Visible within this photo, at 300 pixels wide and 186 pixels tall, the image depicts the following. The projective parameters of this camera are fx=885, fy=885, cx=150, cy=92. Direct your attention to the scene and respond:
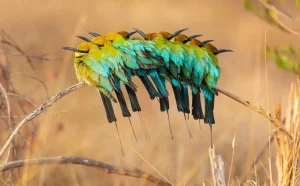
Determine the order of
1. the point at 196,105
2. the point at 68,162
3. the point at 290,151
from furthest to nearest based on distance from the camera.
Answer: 1. the point at 290,151
2. the point at 68,162
3. the point at 196,105

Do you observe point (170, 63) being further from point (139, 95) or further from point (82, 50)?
point (139, 95)

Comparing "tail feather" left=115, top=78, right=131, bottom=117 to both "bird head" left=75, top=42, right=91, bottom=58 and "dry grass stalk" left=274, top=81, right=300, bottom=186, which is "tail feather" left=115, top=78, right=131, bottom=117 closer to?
"bird head" left=75, top=42, right=91, bottom=58

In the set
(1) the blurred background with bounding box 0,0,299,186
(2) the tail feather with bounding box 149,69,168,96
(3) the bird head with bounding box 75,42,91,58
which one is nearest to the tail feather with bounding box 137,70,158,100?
(2) the tail feather with bounding box 149,69,168,96

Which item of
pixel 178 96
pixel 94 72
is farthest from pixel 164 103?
pixel 94 72

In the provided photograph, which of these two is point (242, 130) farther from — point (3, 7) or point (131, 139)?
point (3, 7)

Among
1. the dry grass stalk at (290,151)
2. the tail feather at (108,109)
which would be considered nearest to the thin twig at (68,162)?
the tail feather at (108,109)

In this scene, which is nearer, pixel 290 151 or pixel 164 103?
pixel 164 103

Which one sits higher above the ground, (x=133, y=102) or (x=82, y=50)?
(x=82, y=50)

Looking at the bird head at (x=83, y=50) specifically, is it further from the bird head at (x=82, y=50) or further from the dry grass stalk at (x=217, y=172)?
the dry grass stalk at (x=217, y=172)

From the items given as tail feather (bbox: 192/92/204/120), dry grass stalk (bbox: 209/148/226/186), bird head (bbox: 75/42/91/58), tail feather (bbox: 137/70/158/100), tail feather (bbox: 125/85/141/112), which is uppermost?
bird head (bbox: 75/42/91/58)

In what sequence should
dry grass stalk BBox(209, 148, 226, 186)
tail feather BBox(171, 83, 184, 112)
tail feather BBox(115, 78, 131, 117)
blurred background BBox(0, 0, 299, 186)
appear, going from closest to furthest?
tail feather BBox(115, 78, 131, 117), tail feather BBox(171, 83, 184, 112), dry grass stalk BBox(209, 148, 226, 186), blurred background BBox(0, 0, 299, 186)
